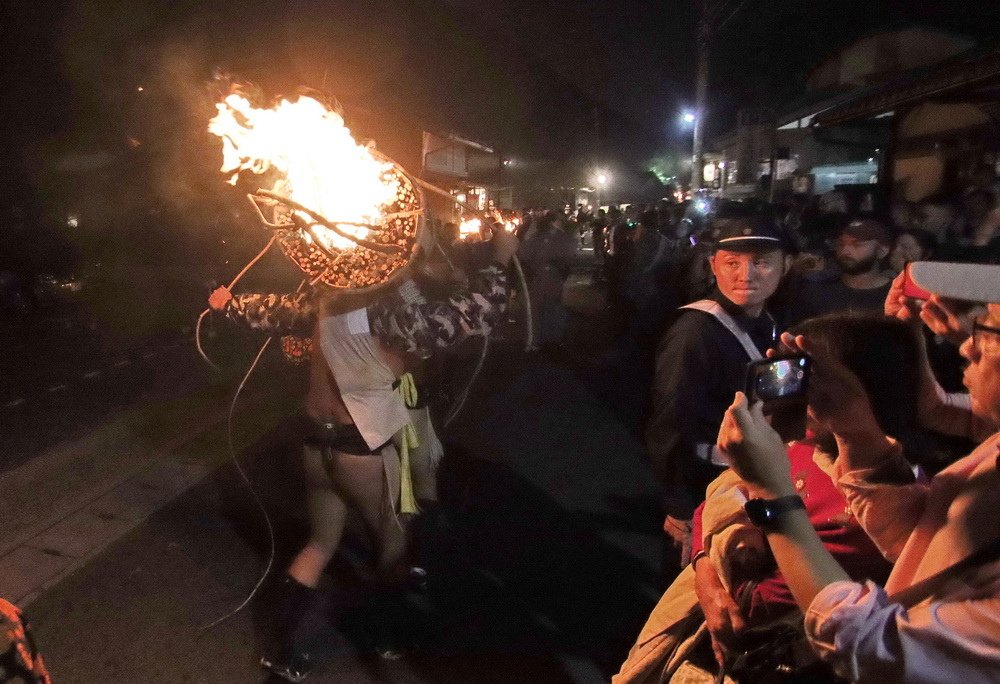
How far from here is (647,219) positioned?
9.22 m

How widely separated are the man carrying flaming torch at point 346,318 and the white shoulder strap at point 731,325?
0.84 m

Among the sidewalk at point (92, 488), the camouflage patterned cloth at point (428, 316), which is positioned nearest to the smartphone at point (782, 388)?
the camouflage patterned cloth at point (428, 316)

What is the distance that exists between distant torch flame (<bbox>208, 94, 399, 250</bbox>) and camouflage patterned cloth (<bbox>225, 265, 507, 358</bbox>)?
32 centimetres

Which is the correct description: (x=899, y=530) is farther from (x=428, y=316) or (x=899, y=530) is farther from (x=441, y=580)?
(x=441, y=580)

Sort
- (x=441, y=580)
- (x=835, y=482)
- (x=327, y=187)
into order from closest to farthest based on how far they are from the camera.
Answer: (x=835, y=482)
(x=327, y=187)
(x=441, y=580)

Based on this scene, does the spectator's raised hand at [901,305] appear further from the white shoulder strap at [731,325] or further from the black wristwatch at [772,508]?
the black wristwatch at [772,508]

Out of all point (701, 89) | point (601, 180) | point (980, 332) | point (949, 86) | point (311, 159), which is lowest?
→ point (980, 332)

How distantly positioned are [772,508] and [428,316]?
1785mm

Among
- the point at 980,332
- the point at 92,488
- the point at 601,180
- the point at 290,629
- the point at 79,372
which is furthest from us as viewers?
the point at 601,180

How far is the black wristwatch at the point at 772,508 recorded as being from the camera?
1.38 meters

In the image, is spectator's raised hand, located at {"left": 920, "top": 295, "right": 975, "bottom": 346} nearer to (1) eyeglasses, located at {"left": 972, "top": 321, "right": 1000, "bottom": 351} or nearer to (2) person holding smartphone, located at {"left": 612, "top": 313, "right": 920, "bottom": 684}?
(2) person holding smartphone, located at {"left": 612, "top": 313, "right": 920, "bottom": 684}

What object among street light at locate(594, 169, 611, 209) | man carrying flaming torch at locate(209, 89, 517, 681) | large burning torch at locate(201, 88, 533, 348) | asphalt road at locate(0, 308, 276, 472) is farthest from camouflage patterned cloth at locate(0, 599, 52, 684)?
street light at locate(594, 169, 611, 209)

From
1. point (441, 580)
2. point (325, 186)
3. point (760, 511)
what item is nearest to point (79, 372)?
point (441, 580)

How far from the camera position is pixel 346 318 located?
116 inches
